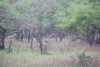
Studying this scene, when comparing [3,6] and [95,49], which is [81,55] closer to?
[95,49]

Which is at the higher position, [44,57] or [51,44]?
[44,57]

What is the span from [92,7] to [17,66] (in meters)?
11.5

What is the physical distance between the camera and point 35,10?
76.6ft

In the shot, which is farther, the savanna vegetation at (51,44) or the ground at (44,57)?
the savanna vegetation at (51,44)

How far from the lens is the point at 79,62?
8.42 metres

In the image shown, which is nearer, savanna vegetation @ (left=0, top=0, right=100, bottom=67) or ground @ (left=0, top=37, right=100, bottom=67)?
ground @ (left=0, top=37, right=100, bottom=67)

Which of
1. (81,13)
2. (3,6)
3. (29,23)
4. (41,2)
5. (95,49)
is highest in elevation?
(41,2)

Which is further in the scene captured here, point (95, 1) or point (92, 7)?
point (92, 7)

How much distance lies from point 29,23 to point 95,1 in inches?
550

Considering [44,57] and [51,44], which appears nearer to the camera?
[44,57]

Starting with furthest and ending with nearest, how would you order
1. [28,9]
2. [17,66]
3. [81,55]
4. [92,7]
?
[28,9]
[92,7]
[81,55]
[17,66]

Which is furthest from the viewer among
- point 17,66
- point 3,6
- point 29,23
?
point 29,23

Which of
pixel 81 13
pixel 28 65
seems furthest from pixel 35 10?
pixel 28 65

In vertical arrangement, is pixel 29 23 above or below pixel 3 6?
below
